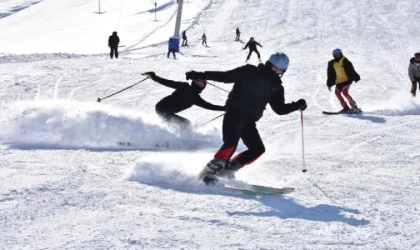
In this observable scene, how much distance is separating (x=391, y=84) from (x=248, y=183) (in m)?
12.9

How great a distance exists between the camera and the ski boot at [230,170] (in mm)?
6492

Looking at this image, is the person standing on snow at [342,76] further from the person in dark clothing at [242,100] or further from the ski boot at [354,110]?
the person in dark clothing at [242,100]

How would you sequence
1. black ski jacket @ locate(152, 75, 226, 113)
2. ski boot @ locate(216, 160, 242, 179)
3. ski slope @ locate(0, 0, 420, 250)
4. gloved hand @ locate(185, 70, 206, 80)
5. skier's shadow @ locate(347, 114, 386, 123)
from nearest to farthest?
ski slope @ locate(0, 0, 420, 250), ski boot @ locate(216, 160, 242, 179), gloved hand @ locate(185, 70, 206, 80), black ski jacket @ locate(152, 75, 226, 113), skier's shadow @ locate(347, 114, 386, 123)

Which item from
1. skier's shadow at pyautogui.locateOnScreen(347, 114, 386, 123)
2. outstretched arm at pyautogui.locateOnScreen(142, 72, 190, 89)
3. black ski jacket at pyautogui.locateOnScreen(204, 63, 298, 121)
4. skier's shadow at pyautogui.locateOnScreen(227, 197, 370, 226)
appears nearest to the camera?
skier's shadow at pyautogui.locateOnScreen(227, 197, 370, 226)

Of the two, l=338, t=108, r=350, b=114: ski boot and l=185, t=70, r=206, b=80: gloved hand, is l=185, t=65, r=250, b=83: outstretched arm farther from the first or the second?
l=338, t=108, r=350, b=114: ski boot

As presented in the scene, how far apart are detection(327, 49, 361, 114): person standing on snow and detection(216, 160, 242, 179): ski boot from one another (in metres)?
6.58

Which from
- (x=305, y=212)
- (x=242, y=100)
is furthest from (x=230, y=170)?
(x=305, y=212)

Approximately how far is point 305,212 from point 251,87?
1.52 m

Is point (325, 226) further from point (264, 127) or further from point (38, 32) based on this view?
point (38, 32)

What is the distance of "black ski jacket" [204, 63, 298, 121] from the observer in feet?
20.7

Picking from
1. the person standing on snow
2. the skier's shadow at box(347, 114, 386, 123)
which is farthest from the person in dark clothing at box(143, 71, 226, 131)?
the person standing on snow

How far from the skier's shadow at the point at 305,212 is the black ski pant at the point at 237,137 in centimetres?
76

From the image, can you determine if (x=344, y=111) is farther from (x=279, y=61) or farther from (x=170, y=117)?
(x=279, y=61)

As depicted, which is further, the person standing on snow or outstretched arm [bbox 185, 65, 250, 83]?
the person standing on snow
